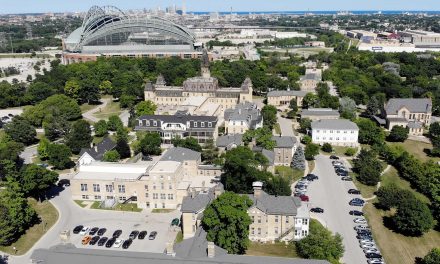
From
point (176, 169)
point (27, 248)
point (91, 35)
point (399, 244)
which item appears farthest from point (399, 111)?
point (91, 35)

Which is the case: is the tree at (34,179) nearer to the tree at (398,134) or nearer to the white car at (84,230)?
the white car at (84,230)

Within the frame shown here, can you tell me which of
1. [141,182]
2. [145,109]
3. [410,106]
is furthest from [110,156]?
[410,106]

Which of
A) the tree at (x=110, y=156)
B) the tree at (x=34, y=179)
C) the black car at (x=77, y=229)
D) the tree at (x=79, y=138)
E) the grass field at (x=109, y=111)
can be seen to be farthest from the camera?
the grass field at (x=109, y=111)

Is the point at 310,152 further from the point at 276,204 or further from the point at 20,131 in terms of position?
the point at 20,131

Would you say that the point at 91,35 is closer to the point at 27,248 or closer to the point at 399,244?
the point at 27,248

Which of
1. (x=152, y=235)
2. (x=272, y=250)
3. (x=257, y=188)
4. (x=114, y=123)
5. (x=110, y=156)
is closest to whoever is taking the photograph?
(x=272, y=250)

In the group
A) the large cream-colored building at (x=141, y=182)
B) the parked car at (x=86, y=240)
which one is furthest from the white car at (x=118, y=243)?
the large cream-colored building at (x=141, y=182)
